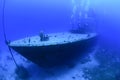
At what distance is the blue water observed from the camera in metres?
21.7

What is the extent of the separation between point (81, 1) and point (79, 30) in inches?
509

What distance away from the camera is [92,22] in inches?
782

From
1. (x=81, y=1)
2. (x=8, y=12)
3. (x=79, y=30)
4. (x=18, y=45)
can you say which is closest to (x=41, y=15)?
(x=8, y=12)

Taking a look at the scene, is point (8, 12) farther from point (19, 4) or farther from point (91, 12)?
point (91, 12)

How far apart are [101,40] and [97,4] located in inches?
864

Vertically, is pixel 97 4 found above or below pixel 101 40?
above

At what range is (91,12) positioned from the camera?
2047 cm

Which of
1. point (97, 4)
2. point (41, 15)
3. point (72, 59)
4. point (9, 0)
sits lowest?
point (72, 59)

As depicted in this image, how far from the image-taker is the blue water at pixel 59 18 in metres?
21.7

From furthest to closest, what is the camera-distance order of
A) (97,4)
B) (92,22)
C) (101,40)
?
1. (97,4)
2. (101,40)
3. (92,22)

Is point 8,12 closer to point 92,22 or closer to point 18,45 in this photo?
point 92,22

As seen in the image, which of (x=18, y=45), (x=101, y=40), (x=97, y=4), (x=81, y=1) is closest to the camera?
(x=18, y=45)

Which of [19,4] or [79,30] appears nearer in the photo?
[79,30]

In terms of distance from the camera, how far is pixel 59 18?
228 ft
